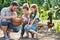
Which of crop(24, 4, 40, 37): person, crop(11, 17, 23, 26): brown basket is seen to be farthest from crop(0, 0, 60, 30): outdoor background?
crop(11, 17, 23, 26): brown basket

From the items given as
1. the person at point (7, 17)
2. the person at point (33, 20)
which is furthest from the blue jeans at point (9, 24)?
the person at point (33, 20)

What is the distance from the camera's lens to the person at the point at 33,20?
9.32 ft

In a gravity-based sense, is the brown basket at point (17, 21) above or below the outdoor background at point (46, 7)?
below

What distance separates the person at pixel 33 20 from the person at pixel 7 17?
0.18 m

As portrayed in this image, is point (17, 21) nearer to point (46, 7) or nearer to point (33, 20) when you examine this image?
point (33, 20)

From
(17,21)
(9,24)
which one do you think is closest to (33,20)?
(17,21)

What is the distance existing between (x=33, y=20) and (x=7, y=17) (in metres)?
0.40

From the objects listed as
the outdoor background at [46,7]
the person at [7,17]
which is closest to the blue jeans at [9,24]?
the person at [7,17]

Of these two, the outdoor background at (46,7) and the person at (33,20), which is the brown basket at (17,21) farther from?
the outdoor background at (46,7)

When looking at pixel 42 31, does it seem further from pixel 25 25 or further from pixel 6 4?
pixel 6 4

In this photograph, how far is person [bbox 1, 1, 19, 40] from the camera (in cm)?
278

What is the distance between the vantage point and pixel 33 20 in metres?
2.86

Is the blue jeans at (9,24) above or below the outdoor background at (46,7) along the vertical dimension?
below

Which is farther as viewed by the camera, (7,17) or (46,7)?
(46,7)
